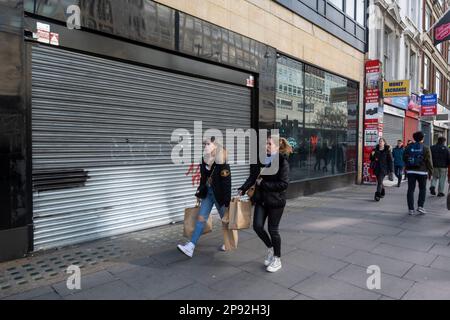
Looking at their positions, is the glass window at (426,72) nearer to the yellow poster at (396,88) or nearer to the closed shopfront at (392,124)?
the closed shopfront at (392,124)

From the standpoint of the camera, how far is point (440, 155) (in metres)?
9.73

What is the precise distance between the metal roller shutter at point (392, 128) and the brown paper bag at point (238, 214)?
13.8m

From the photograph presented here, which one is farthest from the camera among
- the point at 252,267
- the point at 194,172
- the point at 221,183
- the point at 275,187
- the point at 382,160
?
the point at 382,160

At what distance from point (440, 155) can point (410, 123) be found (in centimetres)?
1109

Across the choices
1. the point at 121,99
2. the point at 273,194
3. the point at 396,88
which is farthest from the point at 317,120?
the point at 273,194

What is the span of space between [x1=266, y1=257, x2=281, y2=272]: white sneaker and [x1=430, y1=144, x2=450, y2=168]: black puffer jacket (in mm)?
7903

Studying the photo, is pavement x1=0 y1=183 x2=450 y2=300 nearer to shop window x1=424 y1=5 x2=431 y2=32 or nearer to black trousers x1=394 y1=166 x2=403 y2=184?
black trousers x1=394 y1=166 x2=403 y2=184

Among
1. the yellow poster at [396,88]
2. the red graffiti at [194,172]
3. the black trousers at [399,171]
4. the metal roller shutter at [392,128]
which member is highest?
the yellow poster at [396,88]

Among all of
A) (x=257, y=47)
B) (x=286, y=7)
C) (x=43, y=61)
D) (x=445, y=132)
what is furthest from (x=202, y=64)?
(x=445, y=132)

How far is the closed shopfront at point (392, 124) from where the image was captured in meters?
15.9

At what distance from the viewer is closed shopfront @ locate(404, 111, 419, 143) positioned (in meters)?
18.9

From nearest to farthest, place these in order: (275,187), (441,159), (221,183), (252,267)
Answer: (275,187) < (252,267) < (221,183) < (441,159)

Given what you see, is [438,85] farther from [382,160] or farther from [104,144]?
[104,144]

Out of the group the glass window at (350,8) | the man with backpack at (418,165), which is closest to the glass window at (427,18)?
the glass window at (350,8)
